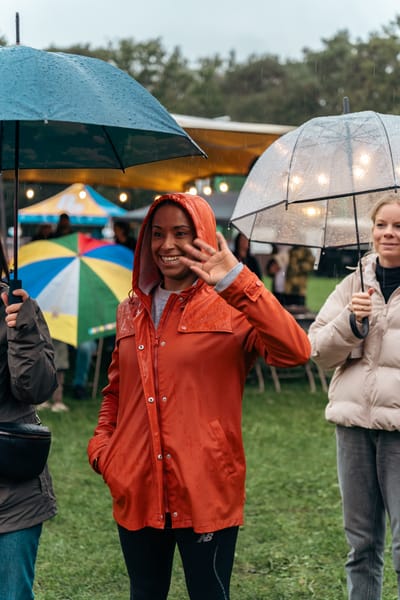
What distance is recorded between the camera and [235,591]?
474 cm

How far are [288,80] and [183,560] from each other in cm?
5005

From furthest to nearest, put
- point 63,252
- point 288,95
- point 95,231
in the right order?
point 288,95 → point 95,231 → point 63,252

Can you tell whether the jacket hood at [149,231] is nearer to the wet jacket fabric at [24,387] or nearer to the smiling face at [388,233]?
the wet jacket fabric at [24,387]

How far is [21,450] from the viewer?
280cm

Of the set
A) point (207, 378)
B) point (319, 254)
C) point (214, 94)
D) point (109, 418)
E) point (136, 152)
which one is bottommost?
point (109, 418)

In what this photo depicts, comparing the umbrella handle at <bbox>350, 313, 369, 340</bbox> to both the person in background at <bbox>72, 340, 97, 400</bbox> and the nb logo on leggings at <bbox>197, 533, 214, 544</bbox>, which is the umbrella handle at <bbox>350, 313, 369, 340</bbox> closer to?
the nb logo on leggings at <bbox>197, 533, 214, 544</bbox>

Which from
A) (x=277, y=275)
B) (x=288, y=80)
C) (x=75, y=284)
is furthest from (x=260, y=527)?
(x=288, y=80)

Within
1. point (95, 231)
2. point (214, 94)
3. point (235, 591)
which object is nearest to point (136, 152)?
point (235, 591)

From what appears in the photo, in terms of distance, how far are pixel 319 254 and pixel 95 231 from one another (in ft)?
57.9

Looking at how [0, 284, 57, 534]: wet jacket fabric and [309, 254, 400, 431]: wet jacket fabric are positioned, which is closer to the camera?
[0, 284, 57, 534]: wet jacket fabric

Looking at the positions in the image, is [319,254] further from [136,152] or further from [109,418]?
[109,418]

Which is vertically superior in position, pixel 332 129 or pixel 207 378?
pixel 332 129

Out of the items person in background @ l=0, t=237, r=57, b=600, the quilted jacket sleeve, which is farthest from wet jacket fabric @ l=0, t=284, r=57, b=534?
the quilted jacket sleeve

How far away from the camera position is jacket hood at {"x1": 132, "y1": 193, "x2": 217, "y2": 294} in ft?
9.46
